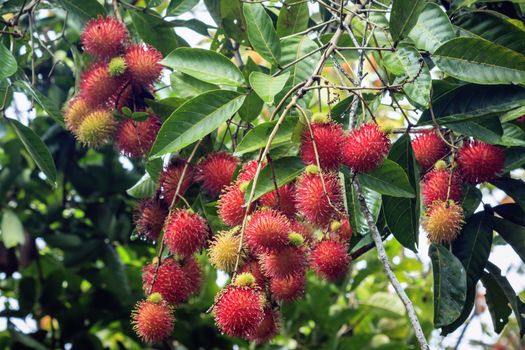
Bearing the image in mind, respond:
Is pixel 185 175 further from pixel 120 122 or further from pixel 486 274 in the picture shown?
pixel 486 274

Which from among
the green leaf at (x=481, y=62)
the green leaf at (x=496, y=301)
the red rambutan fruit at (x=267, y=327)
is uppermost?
the green leaf at (x=481, y=62)

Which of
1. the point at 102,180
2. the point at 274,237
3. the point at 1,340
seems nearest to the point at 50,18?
the point at 102,180

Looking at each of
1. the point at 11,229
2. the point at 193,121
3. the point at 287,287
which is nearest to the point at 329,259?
the point at 287,287

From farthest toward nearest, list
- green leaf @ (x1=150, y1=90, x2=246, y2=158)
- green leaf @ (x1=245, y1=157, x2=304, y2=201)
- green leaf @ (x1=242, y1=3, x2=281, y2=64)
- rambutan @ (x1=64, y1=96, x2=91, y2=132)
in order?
rambutan @ (x1=64, y1=96, x2=91, y2=132) < green leaf @ (x1=242, y1=3, x2=281, y2=64) < green leaf @ (x1=150, y1=90, x2=246, y2=158) < green leaf @ (x1=245, y1=157, x2=304, y2=201)

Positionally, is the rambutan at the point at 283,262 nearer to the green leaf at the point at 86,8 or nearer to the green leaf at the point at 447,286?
the green leaf at the point at 447,286

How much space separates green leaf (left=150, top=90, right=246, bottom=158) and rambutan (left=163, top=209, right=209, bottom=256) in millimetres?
158

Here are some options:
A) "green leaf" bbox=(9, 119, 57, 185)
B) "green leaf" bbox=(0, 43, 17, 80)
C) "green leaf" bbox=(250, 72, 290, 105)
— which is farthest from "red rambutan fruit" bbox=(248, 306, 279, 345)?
"green leaf" bbox=(0, 43, 17, 80)

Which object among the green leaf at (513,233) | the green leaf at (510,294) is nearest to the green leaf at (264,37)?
the green leaf at (513,233)

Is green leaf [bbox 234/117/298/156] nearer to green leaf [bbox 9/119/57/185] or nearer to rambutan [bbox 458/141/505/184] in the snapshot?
rambutan [bbox 458/141/505/184]

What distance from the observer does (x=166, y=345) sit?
2791 mm

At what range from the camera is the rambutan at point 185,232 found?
68.3 inches

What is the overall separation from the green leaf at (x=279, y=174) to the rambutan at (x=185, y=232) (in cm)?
23

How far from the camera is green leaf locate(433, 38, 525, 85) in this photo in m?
1.66

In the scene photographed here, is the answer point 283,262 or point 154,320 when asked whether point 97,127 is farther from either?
point 283,262
